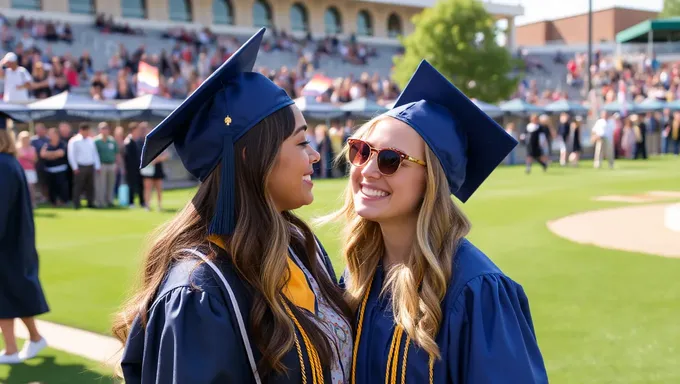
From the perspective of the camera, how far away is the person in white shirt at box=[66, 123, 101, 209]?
1633 cm

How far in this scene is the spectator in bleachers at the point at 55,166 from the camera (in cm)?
1692

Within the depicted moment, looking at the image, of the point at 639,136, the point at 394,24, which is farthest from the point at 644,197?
the point at 394,24

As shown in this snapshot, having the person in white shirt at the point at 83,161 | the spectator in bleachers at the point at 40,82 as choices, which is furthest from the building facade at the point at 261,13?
the person in white shirt at the point at 83,161

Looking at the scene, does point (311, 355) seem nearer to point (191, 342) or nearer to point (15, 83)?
point (191, 342)

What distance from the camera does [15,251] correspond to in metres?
5.97

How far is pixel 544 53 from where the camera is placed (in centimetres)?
5581

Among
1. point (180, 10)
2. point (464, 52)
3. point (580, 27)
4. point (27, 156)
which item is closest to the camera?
point (27, 156)

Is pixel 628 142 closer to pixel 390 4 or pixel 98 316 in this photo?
pixel 98 316

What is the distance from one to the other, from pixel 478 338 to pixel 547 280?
608 centimetres

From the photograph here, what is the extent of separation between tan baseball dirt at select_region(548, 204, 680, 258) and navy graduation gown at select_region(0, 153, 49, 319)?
7.37 metres

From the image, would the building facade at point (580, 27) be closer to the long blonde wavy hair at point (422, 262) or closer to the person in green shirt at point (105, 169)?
the person in green shirt at point (105, 169)

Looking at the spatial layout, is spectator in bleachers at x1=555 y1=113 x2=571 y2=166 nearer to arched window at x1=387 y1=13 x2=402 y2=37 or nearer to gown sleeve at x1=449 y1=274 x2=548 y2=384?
gown sleeve at x1=449 y1=274 x2=548 y2=384

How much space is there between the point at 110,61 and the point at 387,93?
38.6ft

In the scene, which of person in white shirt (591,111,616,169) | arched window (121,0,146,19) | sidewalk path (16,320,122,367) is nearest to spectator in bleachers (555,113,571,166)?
person in white shirt (591,111,616,169)
